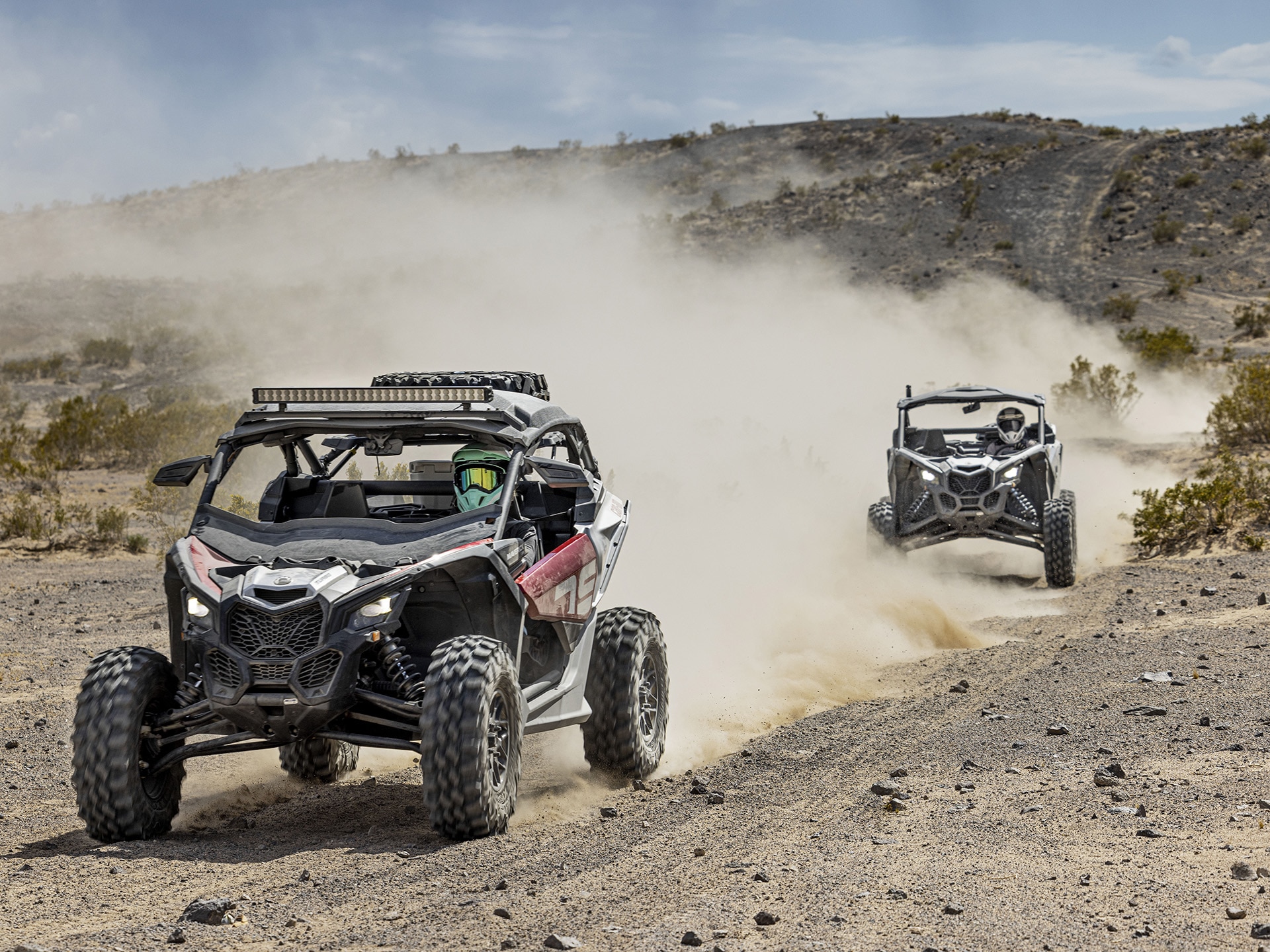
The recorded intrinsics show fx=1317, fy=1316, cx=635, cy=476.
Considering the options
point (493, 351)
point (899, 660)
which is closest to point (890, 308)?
point (493, 351)

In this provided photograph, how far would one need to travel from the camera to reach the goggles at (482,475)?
22.6 feet

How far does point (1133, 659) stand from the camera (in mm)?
9555

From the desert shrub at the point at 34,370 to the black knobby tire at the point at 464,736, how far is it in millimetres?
39744

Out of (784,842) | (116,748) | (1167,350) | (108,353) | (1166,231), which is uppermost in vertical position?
(1166,231)

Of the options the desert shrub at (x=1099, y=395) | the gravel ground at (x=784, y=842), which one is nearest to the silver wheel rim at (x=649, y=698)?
the gravel ground at (x=784, y=842)

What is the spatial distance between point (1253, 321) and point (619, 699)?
128ft

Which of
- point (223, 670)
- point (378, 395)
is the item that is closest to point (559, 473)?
point (378, 395)

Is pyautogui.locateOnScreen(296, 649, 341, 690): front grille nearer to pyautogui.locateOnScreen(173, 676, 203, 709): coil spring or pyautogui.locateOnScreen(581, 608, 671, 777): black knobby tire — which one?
pyautogui.locateOnScreen(173, 676, 203, 709): coil spring

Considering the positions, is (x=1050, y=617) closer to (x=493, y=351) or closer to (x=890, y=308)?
(x=493, y=351)

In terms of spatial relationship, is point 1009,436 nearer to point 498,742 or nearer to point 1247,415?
point 1247,415

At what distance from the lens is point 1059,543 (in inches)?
547

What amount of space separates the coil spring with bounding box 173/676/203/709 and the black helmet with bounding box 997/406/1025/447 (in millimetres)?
11501

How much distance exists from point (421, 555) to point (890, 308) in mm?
42905

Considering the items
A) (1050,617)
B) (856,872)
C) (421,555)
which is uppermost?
(421,555)
